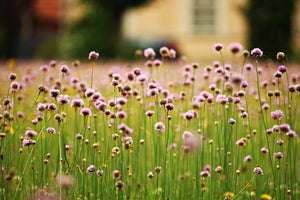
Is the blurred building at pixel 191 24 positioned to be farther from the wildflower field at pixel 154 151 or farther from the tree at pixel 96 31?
the wildflower field at pixel 154 151

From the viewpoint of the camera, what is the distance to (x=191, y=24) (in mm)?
16703

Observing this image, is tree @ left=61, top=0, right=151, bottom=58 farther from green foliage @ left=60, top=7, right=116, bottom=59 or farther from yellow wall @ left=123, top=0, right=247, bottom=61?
yellow wall @ left=123, top=0, right=247, bottom=61

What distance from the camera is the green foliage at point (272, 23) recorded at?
11.0m

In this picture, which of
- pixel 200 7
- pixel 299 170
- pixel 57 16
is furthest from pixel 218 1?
pixel 299 170

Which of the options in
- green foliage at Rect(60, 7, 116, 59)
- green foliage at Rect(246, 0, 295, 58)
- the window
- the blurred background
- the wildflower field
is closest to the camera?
the wildflower field

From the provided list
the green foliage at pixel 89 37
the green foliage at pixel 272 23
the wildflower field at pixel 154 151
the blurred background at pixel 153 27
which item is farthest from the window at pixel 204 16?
the wildflower field at pixel 154 151

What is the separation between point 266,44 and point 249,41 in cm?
52

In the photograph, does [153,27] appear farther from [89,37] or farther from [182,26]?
[89,37]

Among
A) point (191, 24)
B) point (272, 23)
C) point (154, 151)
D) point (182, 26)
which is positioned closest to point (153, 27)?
point (182, 26)

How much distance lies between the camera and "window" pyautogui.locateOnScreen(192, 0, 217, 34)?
16.4m

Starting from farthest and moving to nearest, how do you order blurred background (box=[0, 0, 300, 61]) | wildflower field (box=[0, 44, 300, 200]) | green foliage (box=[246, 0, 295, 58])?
blurred background (box=[0, 0, 300, 61])
green foliage (box=[246, 0, 295, 58])
wildflower field (box=[0, 44, 300, 200])

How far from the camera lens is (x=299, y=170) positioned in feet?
8.11

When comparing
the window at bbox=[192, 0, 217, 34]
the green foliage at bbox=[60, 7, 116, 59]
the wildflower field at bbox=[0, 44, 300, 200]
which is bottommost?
the wildflower field at bbox=[0, 44, 300, 200]

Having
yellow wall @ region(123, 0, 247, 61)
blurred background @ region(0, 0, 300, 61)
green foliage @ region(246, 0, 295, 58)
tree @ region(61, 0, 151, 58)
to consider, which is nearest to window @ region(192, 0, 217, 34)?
blurred background @ region(0, 0, 300, 61)
